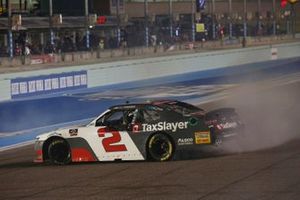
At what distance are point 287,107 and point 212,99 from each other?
6.86m

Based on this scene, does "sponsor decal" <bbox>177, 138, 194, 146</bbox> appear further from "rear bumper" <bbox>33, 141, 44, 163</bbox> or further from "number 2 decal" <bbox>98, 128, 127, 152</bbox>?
"rear bumper" <bbox>33, 141, 44, 163</bbox>

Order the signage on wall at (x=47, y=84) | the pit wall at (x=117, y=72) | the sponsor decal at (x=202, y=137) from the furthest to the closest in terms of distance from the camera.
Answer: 1. the pit wall at (x=117, y=72)
2. the signage on wall at (x=47, y=84)
3. the sponsor decal at (x=202, y=137)

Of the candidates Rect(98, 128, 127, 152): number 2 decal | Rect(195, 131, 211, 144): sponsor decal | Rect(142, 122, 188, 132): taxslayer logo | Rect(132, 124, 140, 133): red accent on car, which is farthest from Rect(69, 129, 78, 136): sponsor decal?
Rect(195, 131, 211, 144): sponsor decal

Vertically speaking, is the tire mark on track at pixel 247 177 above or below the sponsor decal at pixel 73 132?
below

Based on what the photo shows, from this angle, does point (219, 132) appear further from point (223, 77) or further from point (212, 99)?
point (223, 77)

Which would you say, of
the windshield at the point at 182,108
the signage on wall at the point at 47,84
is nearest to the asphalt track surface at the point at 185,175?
the windshield at the point at 182,108

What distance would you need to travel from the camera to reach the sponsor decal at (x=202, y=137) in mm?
12695

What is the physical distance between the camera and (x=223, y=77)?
127 feet

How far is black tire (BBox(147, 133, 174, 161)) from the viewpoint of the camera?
42.0 feet

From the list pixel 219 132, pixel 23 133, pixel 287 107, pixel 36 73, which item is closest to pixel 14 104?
pixel 36 73

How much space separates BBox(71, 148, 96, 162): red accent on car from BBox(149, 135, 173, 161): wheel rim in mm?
1287

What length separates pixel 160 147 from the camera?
1291 centimetres

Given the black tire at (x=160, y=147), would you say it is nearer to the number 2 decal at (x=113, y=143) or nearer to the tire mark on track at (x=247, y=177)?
Answer: the number 2 decal at (x=113, y=143)

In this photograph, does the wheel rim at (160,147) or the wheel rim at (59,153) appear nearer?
the wheel rim at (160,147)
